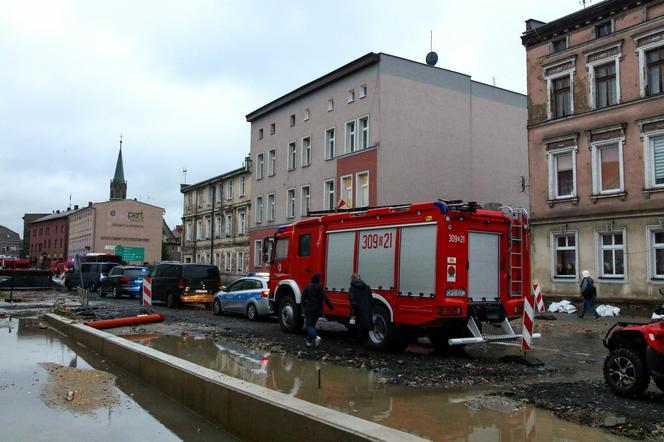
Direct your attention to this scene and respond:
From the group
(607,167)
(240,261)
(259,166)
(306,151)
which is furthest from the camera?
(240,261)

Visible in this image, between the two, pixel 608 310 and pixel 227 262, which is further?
pixel 227 262

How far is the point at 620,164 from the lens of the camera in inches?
872

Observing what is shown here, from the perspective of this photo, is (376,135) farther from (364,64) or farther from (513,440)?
(513,440)

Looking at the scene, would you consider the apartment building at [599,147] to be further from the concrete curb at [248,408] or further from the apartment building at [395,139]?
the concrete curb at [248,408]

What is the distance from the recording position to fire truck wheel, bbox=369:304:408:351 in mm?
11258

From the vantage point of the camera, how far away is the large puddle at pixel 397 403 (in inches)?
228

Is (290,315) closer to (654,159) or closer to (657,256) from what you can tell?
(657,256)

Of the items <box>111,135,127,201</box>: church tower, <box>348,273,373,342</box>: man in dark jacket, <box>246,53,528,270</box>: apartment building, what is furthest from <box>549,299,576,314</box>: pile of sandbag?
<box>111,135,127,201</box>: church tower

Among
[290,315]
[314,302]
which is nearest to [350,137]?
[290,315]

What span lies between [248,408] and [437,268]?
18.2ft

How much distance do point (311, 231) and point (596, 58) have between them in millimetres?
15637

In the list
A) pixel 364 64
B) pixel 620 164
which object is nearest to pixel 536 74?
pixel 620 164

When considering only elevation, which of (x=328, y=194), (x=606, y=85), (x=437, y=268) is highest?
(x=606, y=85)

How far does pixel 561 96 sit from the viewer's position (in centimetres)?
2469
